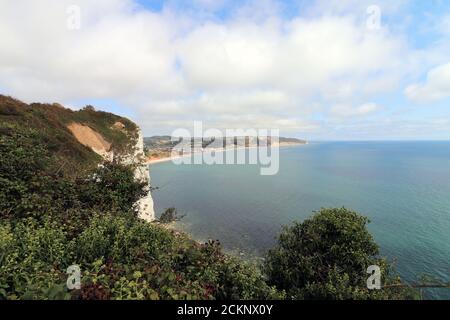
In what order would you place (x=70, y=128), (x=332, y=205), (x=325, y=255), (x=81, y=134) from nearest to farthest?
1. (x=325, y=255)
2. (x=70, y=128)
3. (x=81, y=134)
4. (x=332, y=205)

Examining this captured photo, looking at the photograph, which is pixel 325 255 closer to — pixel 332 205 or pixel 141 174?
pixel 141 174

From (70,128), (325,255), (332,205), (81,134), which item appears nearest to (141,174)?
(325,255)

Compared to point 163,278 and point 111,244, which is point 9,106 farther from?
point 163,278

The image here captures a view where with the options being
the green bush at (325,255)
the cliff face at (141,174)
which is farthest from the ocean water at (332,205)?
the cliff face at (141,174)

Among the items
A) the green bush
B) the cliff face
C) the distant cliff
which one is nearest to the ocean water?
the green bush

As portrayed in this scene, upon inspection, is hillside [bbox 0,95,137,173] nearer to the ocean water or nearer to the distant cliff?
the distant cliff

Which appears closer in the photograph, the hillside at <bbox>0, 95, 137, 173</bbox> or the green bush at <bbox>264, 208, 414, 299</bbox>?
the green bush at <bbox>264, 208, 414, 299</bbox>

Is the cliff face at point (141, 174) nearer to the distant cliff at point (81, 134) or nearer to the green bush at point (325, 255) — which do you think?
the distant cliff at point (81, 134)
